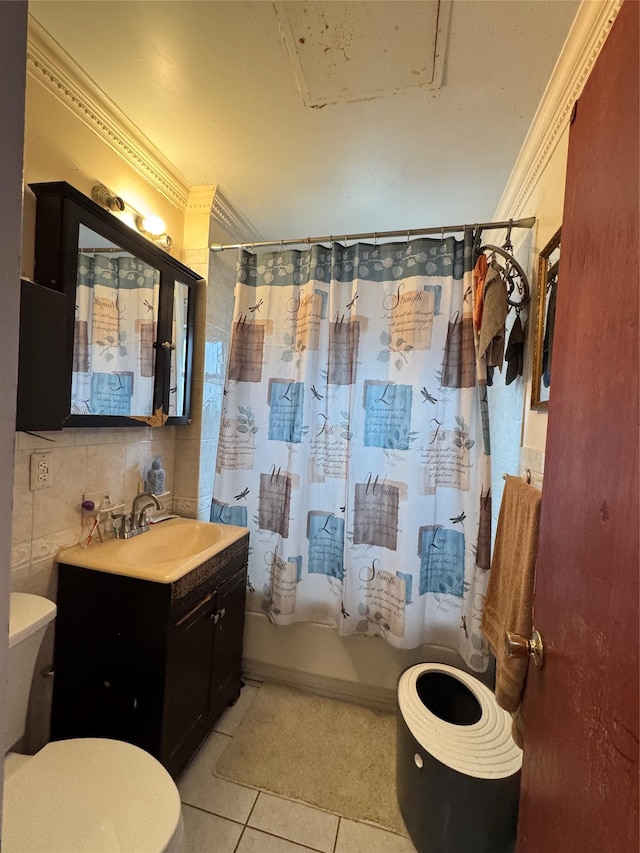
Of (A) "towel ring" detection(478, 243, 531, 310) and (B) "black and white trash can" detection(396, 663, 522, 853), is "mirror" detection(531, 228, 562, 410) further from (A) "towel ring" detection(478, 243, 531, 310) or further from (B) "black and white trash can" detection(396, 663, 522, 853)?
(B) "black and white trash can" detection(396, 663, 522, 853)

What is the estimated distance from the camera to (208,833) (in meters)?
1.23

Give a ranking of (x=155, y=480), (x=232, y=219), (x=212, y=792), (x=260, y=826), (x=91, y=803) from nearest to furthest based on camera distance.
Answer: (x=91, y=803) < (x=260, y=826) < (x=212, y=792) < (x=155, y=480) < (x=232, y=219)

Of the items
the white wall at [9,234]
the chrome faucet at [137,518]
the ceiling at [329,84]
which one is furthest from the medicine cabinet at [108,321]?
the white wall at [9,234]

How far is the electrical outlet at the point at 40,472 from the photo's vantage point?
122 centimetres

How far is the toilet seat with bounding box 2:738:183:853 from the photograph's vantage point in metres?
0.81

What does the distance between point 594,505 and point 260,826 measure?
160 cm

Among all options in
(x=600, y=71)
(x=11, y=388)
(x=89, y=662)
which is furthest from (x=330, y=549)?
(x=600, y=71)

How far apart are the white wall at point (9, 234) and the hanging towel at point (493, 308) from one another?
4.51 feet

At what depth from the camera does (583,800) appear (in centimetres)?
52

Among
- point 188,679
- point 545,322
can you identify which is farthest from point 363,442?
point 188,679

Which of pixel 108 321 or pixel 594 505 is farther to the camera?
pixel 108 321

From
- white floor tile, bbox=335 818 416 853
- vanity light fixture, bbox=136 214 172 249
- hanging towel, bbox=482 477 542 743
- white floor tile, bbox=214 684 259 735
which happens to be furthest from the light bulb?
white floor tile, bbox=335 818 416 853

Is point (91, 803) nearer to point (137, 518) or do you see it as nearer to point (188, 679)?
point (188, 679)

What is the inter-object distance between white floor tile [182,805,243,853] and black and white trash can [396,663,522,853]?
599mm
